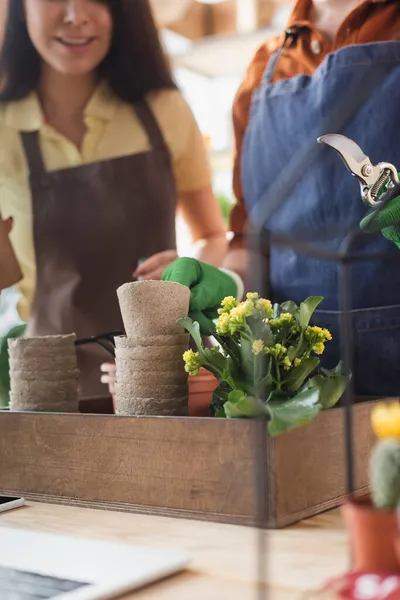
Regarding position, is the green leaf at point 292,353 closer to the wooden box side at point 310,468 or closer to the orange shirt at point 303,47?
the wooden box side at point 310,468

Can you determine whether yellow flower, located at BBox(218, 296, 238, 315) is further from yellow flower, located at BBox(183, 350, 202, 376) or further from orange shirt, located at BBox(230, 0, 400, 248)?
orange shirt, located at BBox(230, 0, 400, 248)

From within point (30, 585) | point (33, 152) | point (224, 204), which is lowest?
point (30, 585)

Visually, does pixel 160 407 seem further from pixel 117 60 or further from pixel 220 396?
pixel 117 60

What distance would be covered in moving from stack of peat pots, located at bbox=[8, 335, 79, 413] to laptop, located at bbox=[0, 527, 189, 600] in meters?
0.31

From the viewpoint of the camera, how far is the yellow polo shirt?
1.62 metres

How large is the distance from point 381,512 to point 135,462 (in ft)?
1.50

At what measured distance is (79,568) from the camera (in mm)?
608

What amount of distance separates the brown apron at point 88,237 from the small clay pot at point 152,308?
27.9 inches

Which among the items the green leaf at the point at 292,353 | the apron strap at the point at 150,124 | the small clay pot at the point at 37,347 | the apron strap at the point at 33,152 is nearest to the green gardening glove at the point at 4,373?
the small clay pot at the point at 37,347

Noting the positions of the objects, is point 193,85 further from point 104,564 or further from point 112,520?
point 104,564

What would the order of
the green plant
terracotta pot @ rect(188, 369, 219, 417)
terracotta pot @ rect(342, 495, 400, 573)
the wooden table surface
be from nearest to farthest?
terracotta pot @ rect(342, 495, 400, 573)
the wooden table surface
terracotta pot @ rect(188, 369, 219, 417)
the green plant

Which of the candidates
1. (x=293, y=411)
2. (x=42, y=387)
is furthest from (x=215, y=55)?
(x=293, y=411)

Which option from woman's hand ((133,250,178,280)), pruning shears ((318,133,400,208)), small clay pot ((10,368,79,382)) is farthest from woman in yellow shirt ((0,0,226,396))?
pruning shears ((318,133,400,208))

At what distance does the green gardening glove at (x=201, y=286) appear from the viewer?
3.19 ft
